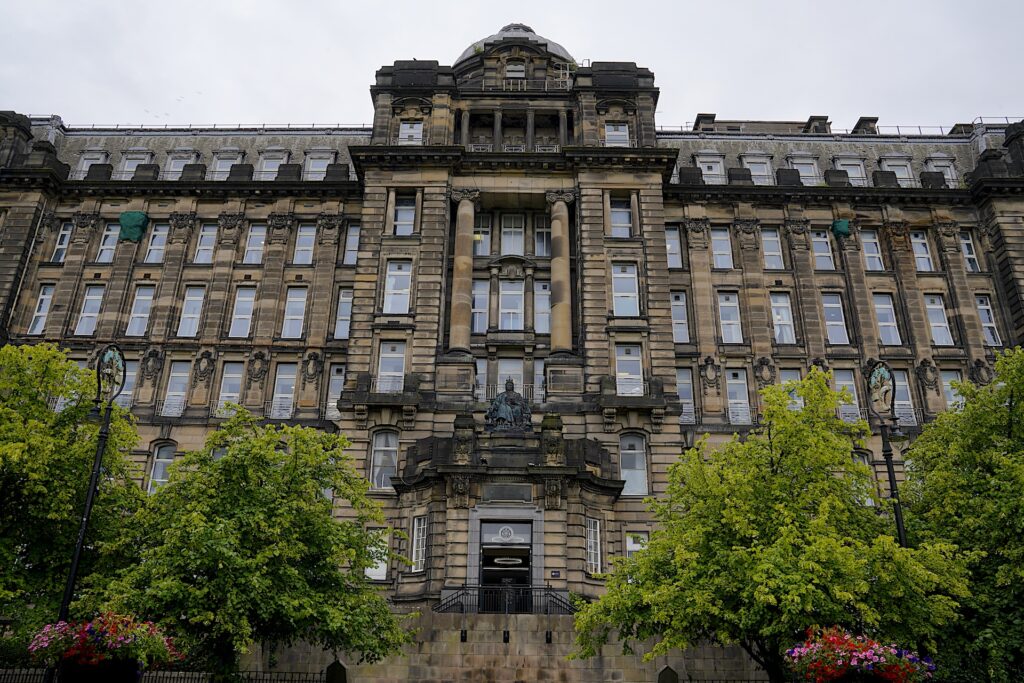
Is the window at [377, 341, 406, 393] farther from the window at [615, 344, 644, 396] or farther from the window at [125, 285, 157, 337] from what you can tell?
the window at [125, 285, 157, 337]

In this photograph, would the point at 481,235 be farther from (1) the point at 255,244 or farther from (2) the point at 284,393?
(2) the point at 284,393

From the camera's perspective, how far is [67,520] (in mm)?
25875

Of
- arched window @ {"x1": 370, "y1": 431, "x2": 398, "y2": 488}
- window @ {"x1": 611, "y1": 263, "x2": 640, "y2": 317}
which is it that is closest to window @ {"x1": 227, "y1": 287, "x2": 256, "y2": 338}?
arched window @ {"x1": 370, "y1": 431, "x2": 398, "y2": 488}

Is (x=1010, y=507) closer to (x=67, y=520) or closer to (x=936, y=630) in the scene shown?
(x=936, y=630)

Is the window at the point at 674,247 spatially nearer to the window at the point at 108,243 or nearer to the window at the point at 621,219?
the window at the point at 621,219

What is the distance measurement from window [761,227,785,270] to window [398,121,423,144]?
19.6 m

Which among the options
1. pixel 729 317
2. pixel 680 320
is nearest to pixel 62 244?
pixel 680 320

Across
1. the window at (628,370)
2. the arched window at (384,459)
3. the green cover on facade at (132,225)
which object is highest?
the green cover on facade at (132,225)

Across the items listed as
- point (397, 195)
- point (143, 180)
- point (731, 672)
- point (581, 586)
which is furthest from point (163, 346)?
point (731, 672)

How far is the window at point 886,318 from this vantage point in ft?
A: 145

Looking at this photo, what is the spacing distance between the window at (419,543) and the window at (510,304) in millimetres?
11623

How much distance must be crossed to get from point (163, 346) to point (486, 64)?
77.3 feet

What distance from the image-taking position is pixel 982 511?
24.9 metres

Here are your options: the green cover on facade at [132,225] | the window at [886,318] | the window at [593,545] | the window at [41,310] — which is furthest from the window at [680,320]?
the window at [41,310]
